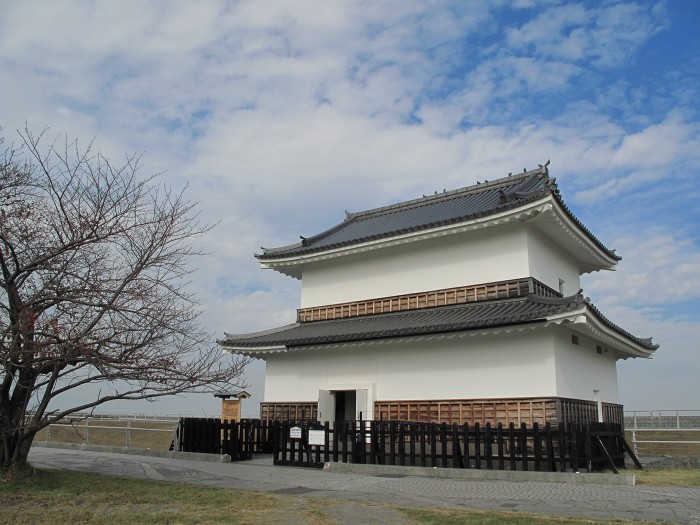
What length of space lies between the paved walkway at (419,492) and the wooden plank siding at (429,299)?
22.3ft

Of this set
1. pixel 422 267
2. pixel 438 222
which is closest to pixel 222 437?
pixel 422 267

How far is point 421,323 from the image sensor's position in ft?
56.0

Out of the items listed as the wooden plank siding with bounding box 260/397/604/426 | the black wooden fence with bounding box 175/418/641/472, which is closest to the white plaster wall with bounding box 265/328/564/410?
the wooden plank siding with bounding box 260/397/604/426

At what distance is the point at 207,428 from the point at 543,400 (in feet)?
31.9

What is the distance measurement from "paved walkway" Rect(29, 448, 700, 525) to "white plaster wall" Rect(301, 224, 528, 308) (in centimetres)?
736

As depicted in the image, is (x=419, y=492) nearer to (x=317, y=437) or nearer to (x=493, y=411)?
(x=317, y=437)

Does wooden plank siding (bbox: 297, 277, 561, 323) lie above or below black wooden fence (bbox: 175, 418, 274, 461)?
above

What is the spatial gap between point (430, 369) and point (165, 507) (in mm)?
9683

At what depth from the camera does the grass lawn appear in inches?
311

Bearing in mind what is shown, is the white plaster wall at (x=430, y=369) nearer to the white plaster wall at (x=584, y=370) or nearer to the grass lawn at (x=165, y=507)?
the white plaster wall at (x=584, y=370)

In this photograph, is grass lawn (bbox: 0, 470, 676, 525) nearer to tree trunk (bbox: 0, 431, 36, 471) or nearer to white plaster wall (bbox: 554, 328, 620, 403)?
tree trunk (bbox: 0, 431, 36, 471)

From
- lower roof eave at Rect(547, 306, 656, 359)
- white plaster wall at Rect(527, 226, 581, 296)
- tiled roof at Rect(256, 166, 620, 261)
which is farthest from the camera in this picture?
tiled roof at Rect(256, 166, 620, 261)

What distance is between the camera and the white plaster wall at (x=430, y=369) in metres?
15.4

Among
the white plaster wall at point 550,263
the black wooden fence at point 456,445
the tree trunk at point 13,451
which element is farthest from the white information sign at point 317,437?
the white plaster wall at point 550,263
